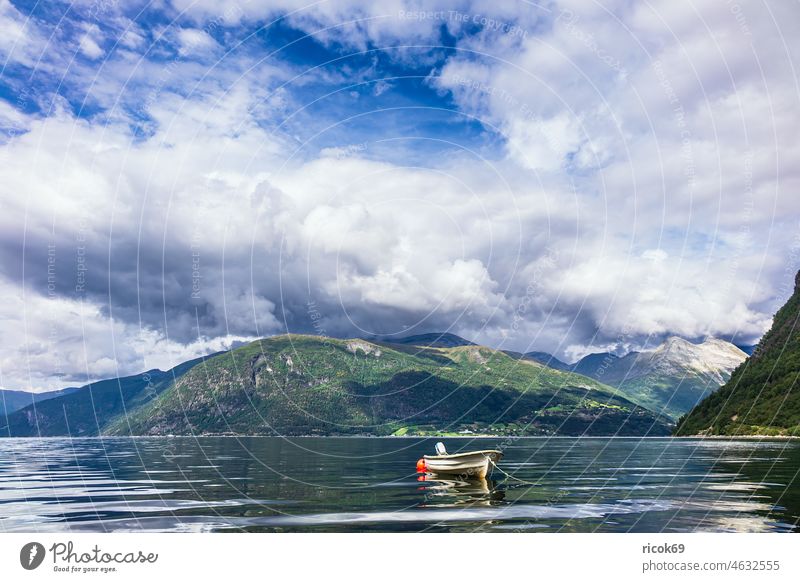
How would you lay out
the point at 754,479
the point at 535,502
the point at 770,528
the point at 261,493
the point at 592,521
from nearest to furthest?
the point at 770,528 < the point at 592,521 < the point at 535,502 < the point at 261,493 < the point at 754,479

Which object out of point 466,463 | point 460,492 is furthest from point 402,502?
point 466,463

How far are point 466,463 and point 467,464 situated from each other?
16cm

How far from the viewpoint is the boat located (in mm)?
65688

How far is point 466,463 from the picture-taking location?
67375 mm
